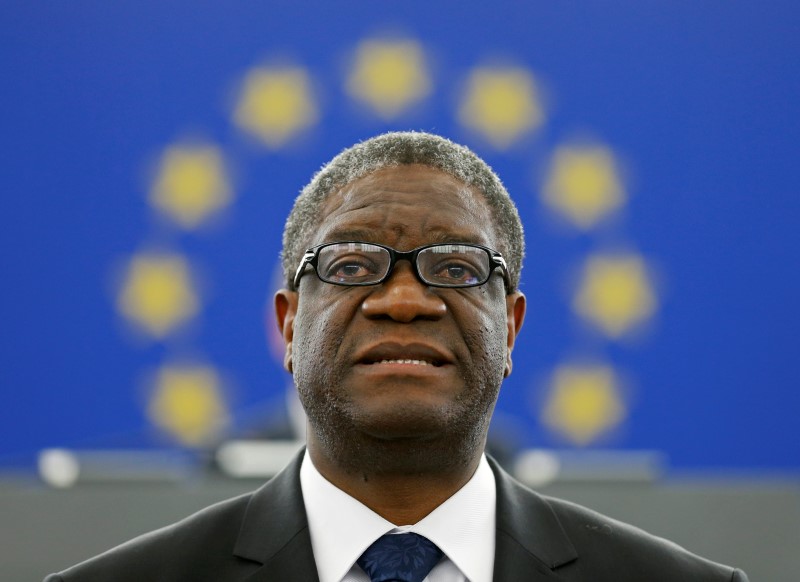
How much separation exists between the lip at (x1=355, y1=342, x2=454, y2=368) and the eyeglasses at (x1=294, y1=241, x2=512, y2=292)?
111 millimetres

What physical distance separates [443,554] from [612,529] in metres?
0.33

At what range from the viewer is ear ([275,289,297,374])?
216 centimetres

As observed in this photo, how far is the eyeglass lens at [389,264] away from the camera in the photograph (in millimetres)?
1968

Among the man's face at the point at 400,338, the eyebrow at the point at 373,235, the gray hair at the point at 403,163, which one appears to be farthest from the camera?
the gray hair at the point at 403,163

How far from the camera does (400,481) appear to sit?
1.99m

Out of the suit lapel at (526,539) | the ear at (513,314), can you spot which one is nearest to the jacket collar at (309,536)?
the suit lapel at (526,539)

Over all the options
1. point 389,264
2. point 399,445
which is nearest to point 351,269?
point 389,264

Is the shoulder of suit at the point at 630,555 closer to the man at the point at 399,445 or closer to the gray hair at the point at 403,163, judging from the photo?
the man at the point at 399,445

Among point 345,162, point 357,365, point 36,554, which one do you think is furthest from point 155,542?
point 36,554

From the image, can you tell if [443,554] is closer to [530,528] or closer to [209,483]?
[530,528]

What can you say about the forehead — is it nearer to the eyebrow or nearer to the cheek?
the eyebrow

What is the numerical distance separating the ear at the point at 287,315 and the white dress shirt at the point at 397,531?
23 cm

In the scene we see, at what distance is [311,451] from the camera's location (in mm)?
2074

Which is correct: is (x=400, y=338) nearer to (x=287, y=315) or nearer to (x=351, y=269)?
(x=351, y=269)
